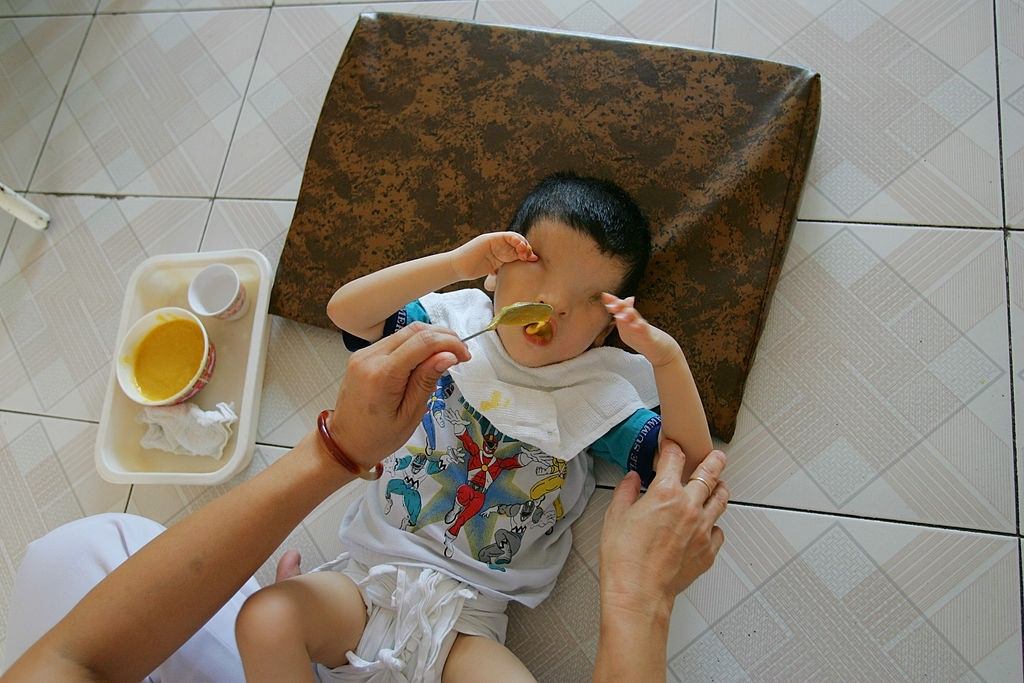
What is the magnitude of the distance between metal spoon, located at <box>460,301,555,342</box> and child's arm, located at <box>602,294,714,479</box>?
82mm

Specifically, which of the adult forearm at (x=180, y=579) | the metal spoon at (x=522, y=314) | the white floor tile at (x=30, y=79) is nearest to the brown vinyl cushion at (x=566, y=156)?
the metal spoon at (x=522, y=314)

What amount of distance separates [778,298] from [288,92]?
3.69 ft

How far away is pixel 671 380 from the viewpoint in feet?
3.11

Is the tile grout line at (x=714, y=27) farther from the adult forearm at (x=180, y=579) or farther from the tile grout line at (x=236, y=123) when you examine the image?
the adult forearm at (x=180, y=579)

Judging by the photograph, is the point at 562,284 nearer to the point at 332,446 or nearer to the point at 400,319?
the point at 400,319

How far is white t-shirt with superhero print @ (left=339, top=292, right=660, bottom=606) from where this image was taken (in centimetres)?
106

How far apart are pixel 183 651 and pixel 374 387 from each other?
0.52 metres

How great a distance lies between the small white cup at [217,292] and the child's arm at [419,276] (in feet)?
1.23

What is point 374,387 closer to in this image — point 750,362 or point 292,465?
point 292,465

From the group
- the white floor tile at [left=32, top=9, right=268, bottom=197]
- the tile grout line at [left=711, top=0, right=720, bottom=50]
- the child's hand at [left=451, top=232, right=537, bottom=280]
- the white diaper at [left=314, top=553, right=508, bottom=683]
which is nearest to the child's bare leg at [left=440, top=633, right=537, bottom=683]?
the white diaper at [left=314, top=553, right=508, bottom=683]

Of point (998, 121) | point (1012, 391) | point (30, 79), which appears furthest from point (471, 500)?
point (30, 79)

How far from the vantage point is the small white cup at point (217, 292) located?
135cm

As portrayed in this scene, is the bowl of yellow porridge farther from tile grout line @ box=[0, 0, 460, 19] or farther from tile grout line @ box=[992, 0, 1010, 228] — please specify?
tile grout line @ box=[992, 0, 1010, 228]

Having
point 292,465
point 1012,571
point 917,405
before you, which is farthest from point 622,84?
point 1012,571
